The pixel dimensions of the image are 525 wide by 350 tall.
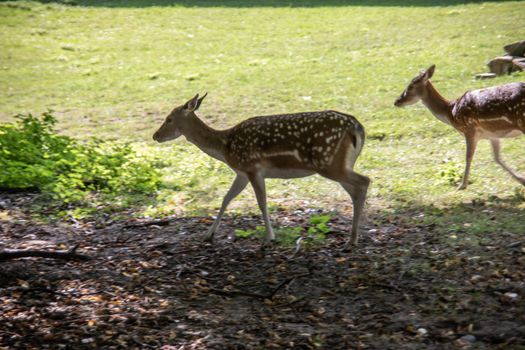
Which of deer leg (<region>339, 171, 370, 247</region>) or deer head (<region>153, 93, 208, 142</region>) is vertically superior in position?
deer head (<region>153, 93, 208, 142</region>)

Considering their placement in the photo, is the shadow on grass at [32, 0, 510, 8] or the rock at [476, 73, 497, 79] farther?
the shadow on grass at [32, 0, 510, 8]

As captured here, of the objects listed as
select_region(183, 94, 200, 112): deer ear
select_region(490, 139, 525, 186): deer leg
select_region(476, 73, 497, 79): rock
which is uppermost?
select_region(183, 94, 200, 112): deer ear

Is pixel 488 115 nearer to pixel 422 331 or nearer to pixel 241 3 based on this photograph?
pixel 422 331

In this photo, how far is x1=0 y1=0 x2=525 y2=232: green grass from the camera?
387 inches

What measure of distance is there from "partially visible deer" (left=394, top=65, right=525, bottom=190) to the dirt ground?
6.62 ft

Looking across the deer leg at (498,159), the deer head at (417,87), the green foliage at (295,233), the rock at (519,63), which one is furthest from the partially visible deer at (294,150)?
the rock at (519,63)

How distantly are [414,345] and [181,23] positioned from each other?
16678 mm

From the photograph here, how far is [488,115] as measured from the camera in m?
9.34

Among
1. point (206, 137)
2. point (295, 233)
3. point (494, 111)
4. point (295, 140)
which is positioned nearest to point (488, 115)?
point (494, 111)

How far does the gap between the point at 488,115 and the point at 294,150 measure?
2848mm

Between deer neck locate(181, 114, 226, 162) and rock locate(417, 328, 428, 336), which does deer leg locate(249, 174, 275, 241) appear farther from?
rock locate(417, 328, 428, 336)

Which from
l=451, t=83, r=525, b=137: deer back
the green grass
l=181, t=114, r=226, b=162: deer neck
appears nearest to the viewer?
l=181, t=114, r=226, b=162: deer neck

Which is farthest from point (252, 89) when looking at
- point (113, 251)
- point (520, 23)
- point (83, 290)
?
point (83, 290)

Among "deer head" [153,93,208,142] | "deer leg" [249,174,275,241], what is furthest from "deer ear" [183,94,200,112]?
"deer leg" [249,174,275,241]
